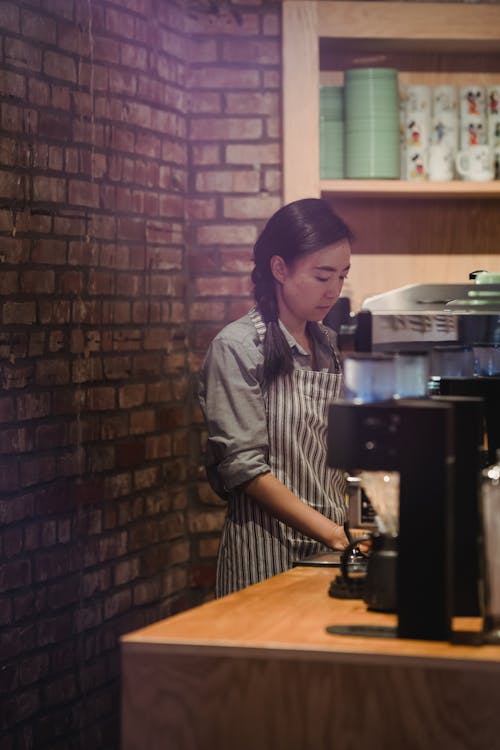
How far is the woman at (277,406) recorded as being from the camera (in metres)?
2.58

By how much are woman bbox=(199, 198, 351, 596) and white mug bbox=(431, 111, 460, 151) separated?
38.4 inches

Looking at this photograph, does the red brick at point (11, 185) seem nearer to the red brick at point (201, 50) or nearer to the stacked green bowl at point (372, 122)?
the red brick at point (201, 50)

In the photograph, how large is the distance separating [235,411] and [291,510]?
0.26 meters

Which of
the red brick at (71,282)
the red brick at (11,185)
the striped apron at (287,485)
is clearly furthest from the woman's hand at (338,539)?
the red brick at (11,185)

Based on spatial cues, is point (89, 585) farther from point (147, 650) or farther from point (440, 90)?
point (440, 90)

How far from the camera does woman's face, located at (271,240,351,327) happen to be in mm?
2740

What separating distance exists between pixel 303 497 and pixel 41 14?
1.45 meters

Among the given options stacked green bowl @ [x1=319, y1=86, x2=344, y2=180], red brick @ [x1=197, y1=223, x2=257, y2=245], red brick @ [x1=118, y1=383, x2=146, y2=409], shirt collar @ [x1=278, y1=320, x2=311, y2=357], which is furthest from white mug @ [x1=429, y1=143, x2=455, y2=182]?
red brick @ [x1=118, y1=383, x2=146, y2=409]

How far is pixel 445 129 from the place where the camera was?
3.57 meters

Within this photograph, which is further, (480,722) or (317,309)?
(317,309)

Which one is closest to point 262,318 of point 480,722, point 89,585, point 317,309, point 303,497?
point 317,309

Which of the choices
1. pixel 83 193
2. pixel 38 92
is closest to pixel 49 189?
pixel 83 193

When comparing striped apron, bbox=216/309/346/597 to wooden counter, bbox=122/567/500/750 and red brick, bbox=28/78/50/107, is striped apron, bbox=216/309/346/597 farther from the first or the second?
wooden counter, bbox=122/567/500/750

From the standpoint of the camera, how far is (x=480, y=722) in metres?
1.48
